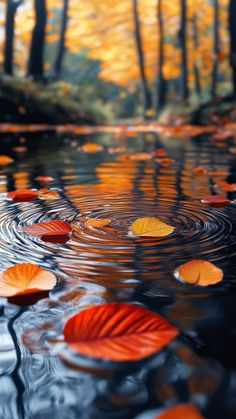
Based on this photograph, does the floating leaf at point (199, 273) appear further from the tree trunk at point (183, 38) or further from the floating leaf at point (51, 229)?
the tree trunk at point (183, 38)

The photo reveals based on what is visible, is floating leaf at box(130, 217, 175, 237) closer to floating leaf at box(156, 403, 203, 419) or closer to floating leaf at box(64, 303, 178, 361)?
floating leaf at box(64, 303, 178, 361)

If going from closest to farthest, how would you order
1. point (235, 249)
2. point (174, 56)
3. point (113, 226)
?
point (235, 249) < point (113, 226) < point (174, 56)

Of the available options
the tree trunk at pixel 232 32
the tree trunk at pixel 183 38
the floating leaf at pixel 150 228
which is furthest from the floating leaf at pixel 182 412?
the tree trunk at pixel 183 38

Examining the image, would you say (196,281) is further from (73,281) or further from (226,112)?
(226,112)

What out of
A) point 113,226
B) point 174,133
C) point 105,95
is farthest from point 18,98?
point 105,95

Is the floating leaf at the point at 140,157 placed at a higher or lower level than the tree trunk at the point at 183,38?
lower

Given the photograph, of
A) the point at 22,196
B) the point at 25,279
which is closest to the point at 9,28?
the point at 22,196
